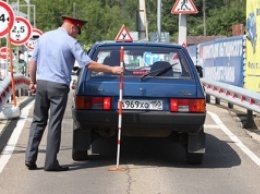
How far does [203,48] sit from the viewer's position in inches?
1041

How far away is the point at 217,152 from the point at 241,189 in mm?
2615

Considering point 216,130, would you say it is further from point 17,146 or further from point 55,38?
point 55,38

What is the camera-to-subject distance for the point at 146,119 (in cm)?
862

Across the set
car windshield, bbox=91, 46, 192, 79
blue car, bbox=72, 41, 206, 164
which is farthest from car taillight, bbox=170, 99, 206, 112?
car windshield, bbox=91, 46, 192, 79

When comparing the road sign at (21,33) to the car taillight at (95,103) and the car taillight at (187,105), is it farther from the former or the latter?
the car taillight at (187,105)

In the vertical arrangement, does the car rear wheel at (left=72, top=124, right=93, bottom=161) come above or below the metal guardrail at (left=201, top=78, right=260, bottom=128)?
below

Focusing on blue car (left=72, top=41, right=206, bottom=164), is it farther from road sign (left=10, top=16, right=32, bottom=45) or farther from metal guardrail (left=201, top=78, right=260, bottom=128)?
road sign (left=10, top=16, right=32, bottom=45)

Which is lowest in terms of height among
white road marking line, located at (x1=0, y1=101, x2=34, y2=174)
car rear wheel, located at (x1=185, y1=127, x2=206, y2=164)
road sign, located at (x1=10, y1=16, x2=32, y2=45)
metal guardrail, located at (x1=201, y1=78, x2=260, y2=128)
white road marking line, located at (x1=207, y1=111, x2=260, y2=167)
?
white road marking line, located at (x1=207, y1=111, x2=260, y2=167)

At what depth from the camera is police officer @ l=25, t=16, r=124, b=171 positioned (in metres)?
8.38

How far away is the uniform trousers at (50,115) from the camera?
8438mm

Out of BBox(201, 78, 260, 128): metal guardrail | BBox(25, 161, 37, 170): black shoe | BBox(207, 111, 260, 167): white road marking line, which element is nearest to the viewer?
BBox(25, 161, 37, 170): black shoe

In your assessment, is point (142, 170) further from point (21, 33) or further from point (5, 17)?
point (21, 33)

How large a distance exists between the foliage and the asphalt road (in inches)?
2357

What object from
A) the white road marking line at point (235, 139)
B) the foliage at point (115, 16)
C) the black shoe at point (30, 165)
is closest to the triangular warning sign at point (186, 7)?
the white road marking line at point (235, 139)
